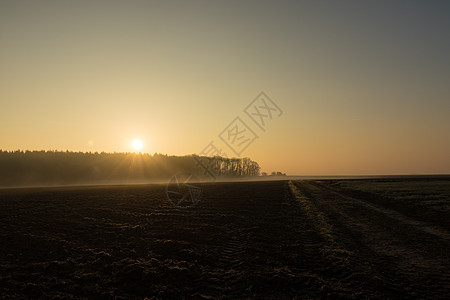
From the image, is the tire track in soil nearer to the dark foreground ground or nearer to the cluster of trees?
the dark foreground ground

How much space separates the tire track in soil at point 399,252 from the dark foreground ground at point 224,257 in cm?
4

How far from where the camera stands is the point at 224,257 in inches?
482

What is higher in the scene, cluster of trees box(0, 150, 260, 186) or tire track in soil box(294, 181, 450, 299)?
cluster of trees box(0, 150, 260, 186)

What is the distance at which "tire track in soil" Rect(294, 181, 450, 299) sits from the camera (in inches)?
342

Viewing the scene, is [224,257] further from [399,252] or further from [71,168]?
[71,168]

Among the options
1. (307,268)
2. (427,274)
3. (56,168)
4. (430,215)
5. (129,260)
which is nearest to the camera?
(427,274)

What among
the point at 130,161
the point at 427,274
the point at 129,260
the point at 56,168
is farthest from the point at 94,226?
the point at 130,161

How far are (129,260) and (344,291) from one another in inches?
310

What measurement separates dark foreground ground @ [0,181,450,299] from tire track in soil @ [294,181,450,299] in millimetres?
39

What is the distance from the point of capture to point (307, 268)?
1062 centimetres

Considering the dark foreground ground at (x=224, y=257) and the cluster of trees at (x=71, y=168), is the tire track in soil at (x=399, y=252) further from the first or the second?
the cluster of trees at (x=71, y=168)

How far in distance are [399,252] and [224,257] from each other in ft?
24.0

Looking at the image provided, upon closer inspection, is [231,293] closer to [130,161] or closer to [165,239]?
[165,239]

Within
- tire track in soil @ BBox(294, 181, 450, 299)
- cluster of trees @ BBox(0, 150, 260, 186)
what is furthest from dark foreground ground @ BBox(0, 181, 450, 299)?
cluster of trees @ BBox(0, 150, 260, 186)
